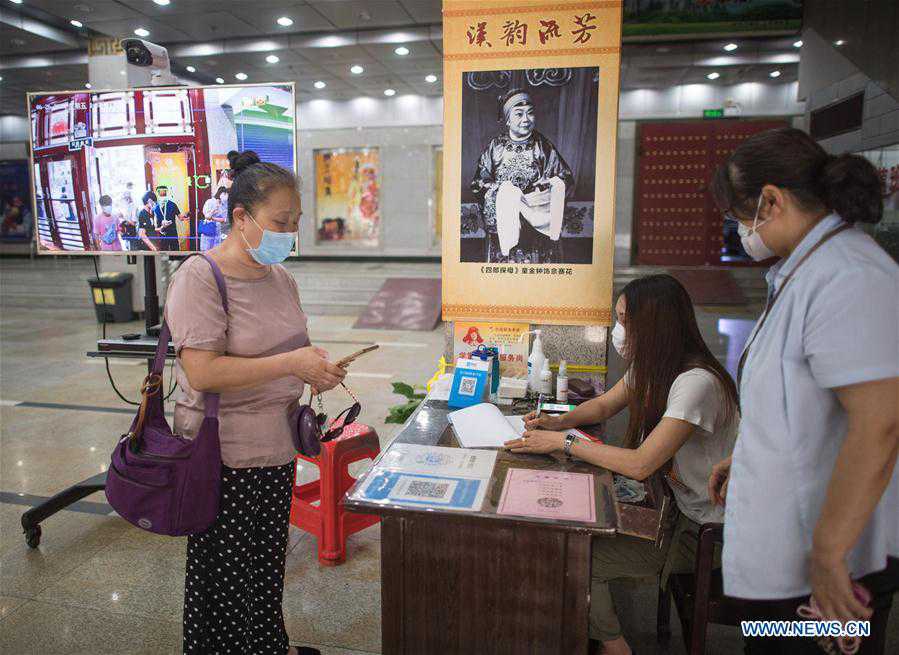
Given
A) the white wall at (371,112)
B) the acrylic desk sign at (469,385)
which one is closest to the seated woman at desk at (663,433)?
the acrylic desk sign at (469,385)

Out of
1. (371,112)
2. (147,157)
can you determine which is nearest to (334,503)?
(147,157)

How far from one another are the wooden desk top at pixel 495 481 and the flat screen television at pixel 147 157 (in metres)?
1.22

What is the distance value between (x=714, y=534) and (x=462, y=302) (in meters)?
1.49

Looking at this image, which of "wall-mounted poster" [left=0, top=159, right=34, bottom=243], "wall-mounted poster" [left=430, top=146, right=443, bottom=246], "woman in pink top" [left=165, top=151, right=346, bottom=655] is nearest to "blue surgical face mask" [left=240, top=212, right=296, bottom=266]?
"woman in pink top" [left=165, top=151, right=346, bottom=655]

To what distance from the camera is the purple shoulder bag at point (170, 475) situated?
1482mm

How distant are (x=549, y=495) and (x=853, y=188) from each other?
0.95 m

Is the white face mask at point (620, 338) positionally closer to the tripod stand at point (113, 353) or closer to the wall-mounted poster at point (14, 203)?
the tripod stand at point (113, 353)

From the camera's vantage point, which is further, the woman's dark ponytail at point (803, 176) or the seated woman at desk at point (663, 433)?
the seated woman at desk at point (663, 433)

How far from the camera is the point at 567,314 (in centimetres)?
259

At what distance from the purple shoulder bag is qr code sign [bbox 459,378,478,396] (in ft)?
3.11

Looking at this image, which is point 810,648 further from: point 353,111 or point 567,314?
point 353,111

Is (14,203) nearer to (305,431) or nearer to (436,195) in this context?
(436,195)

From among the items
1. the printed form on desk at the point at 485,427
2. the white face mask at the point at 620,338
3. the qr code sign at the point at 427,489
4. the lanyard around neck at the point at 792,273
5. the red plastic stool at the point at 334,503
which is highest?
the lanyard around neck at the point at 792,273

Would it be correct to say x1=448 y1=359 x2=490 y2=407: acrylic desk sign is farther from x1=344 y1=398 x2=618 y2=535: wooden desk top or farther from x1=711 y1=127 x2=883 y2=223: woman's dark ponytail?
x1=711 y1=127 x2=883 y2=223: woman's dark ponytail
